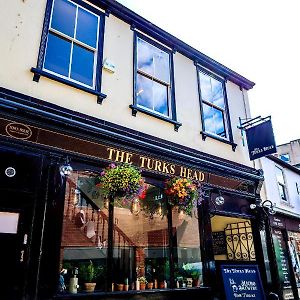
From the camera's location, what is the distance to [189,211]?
6883mm

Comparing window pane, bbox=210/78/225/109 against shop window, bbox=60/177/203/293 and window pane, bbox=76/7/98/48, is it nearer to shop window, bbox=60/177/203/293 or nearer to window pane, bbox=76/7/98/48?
shop window, bbox=60/177/203/293

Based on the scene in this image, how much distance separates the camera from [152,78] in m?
7.81

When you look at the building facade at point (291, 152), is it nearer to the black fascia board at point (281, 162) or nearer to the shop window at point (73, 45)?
the black fascia board at point (281, 162)

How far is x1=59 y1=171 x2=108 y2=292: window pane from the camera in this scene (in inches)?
213

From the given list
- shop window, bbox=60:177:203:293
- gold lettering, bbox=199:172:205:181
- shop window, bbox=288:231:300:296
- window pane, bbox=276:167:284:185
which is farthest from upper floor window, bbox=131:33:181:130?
shop window, bbox=288:231:300:296

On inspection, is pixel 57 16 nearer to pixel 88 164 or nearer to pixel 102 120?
pixel 102 120

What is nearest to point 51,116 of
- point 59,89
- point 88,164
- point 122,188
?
point 59,89

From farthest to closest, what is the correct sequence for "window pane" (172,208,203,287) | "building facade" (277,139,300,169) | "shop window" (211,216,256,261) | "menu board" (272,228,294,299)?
1. "building facade" (277,139,300,169)
2. "menu board" (272,228,294,299)
3. "shop window" (211,216,256,261)
4. "window pane" (172,208,203,287)

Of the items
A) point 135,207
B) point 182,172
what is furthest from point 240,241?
point 135,207

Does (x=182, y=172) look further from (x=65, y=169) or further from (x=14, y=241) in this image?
(x=14, y=241)

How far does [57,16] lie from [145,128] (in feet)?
9.93

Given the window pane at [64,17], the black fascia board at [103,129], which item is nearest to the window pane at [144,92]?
the black fascia board at [103,129]

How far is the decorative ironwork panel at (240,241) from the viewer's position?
9031mm

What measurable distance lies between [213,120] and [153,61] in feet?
8.41
